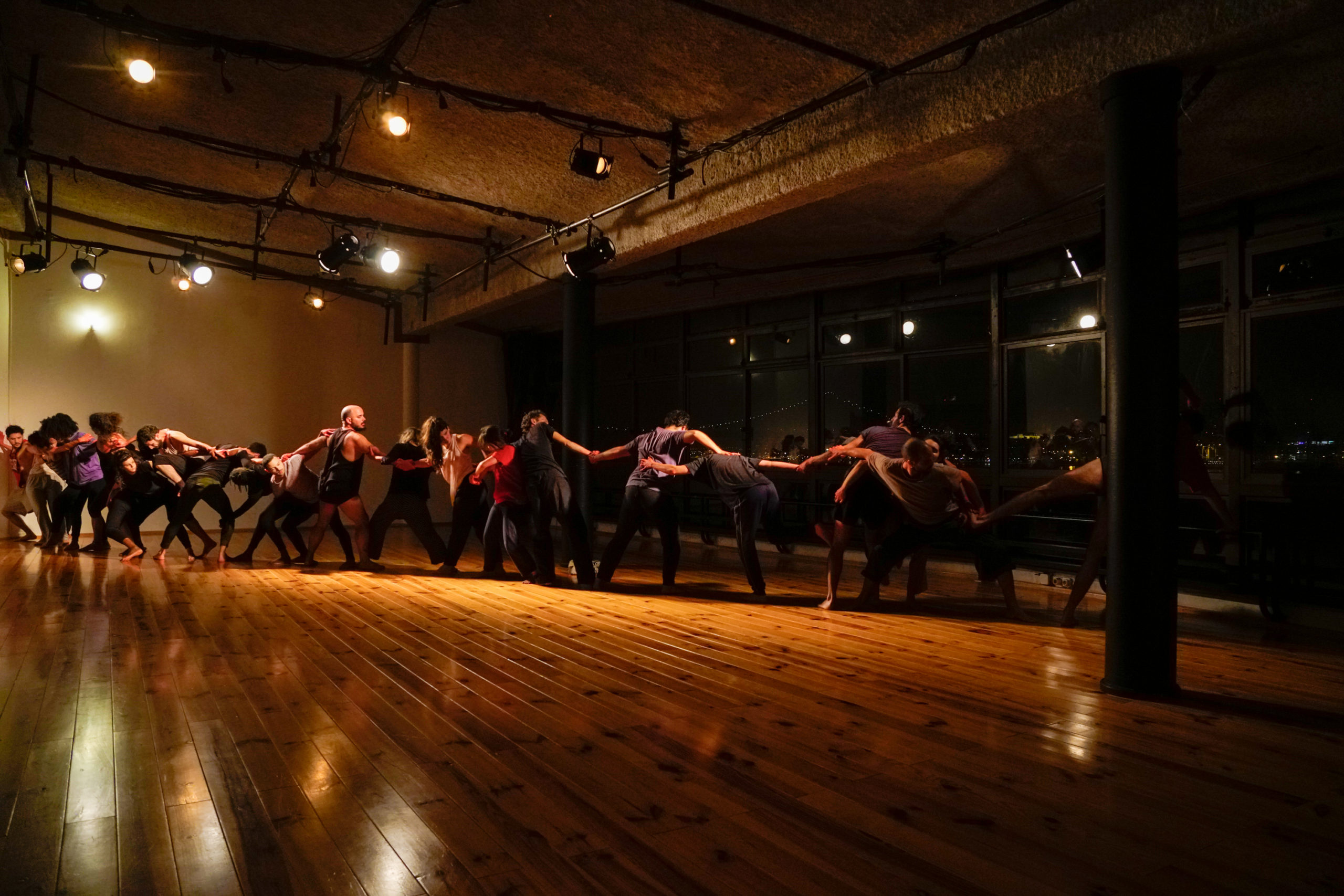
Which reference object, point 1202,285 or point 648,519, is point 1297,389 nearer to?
point 1202,285

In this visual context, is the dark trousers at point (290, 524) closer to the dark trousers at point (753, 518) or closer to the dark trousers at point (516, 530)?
the dark trousers at point (516, 530)

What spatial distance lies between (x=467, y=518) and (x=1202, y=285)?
6466 mm

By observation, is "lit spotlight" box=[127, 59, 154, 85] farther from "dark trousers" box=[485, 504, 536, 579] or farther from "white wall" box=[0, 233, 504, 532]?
"white wall" box=[0, 233, 504, 532]

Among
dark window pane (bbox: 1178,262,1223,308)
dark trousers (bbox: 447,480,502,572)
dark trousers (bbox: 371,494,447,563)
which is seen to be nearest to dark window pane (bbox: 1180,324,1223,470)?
dark window pane (bbox: 1178,262,1223,308)

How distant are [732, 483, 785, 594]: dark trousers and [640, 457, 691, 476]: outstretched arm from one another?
48 cm

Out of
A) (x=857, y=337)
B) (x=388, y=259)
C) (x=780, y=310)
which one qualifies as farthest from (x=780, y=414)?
(x=388, y=259)

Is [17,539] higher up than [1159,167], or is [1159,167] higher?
[1159,167]

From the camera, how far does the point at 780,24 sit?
4.65m

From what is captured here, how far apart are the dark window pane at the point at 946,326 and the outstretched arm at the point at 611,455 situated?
12.7 feet

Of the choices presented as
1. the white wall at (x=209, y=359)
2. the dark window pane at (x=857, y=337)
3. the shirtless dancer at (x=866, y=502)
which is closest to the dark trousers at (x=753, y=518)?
the shirtless dancer at (x=866, y=502)

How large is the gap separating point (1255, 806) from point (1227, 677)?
1874 millimetres

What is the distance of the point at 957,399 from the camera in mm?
9352

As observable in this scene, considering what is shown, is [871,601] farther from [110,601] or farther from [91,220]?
[91,220]

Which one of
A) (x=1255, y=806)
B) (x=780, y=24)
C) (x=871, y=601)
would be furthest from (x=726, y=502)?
(x=1255, y=806)
